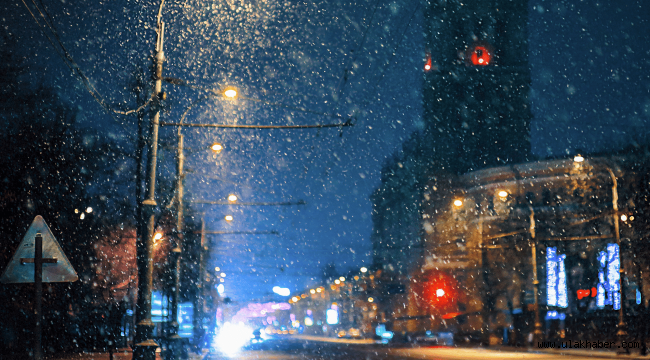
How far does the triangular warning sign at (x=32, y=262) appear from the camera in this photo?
8500 millimetres

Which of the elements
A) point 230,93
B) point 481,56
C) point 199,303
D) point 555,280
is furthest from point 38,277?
point 481,56

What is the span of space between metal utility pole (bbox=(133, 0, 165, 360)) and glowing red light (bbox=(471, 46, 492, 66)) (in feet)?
239

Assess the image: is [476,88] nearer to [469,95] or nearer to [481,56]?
[469,95]

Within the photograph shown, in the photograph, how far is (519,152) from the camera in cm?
10056

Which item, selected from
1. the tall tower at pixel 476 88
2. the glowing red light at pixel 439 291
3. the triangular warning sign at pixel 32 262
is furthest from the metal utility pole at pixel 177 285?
the tall tower at pixel 476 88

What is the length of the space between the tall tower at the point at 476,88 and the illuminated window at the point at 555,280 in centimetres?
4246

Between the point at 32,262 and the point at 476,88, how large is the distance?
100633 mm

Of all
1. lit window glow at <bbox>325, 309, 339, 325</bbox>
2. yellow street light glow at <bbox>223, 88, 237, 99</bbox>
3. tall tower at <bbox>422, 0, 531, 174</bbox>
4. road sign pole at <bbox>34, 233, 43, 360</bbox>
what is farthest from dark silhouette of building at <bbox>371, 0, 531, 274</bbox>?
road sign pole at <bbox>34, 233, 43, 360</bbox>

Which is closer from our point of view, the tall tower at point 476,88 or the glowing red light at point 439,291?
the glowing red light at point 439,291

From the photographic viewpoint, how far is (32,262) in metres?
8.50

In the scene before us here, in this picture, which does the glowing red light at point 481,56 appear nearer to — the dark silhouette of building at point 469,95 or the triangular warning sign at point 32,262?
the dark silhouette of building at point 469,95

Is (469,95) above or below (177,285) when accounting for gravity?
above

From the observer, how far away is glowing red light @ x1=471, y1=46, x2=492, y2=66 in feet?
286

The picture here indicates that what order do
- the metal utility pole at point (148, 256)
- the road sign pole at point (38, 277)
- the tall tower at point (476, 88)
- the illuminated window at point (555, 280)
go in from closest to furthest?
the road sign pole at point (38, 277)
the metal utility pole at point (148, 256)
the illuminated window at point (555, 280)
the tall tower at point (476, 88)
